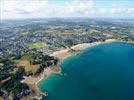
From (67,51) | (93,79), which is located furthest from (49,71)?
(67,51)

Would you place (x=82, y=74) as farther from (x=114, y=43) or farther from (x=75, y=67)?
(x=114, y=43)

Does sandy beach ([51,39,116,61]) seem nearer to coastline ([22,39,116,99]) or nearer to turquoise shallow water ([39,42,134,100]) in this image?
coastline ([22,39,116,99])

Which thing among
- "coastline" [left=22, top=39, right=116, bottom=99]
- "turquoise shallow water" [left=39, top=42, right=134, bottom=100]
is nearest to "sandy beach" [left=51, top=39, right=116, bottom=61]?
"coastline" [left=22, top=39, right=116, bottom=99]

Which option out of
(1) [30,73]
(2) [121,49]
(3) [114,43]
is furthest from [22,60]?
(3) [114,43]

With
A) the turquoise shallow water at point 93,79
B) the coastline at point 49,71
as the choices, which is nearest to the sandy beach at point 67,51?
the coastline at point 49,71

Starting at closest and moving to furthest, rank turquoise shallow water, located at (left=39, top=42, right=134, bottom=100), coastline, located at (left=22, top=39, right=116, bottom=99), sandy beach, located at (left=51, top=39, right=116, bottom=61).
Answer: turquoise shallow water, located at (left=39, top=42, right=134, bottom=100), coastline, located at (left=22, top=39, right=116, bottom=99), sandy beach, located at (left=51, top=39, right=116, bottom=61)

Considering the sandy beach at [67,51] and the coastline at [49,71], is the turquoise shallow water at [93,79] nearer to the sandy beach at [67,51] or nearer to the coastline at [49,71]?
the coastline at [49,71]

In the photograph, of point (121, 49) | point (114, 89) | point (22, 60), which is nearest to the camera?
point (114, 89)

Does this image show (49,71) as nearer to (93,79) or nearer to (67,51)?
(93,79)
